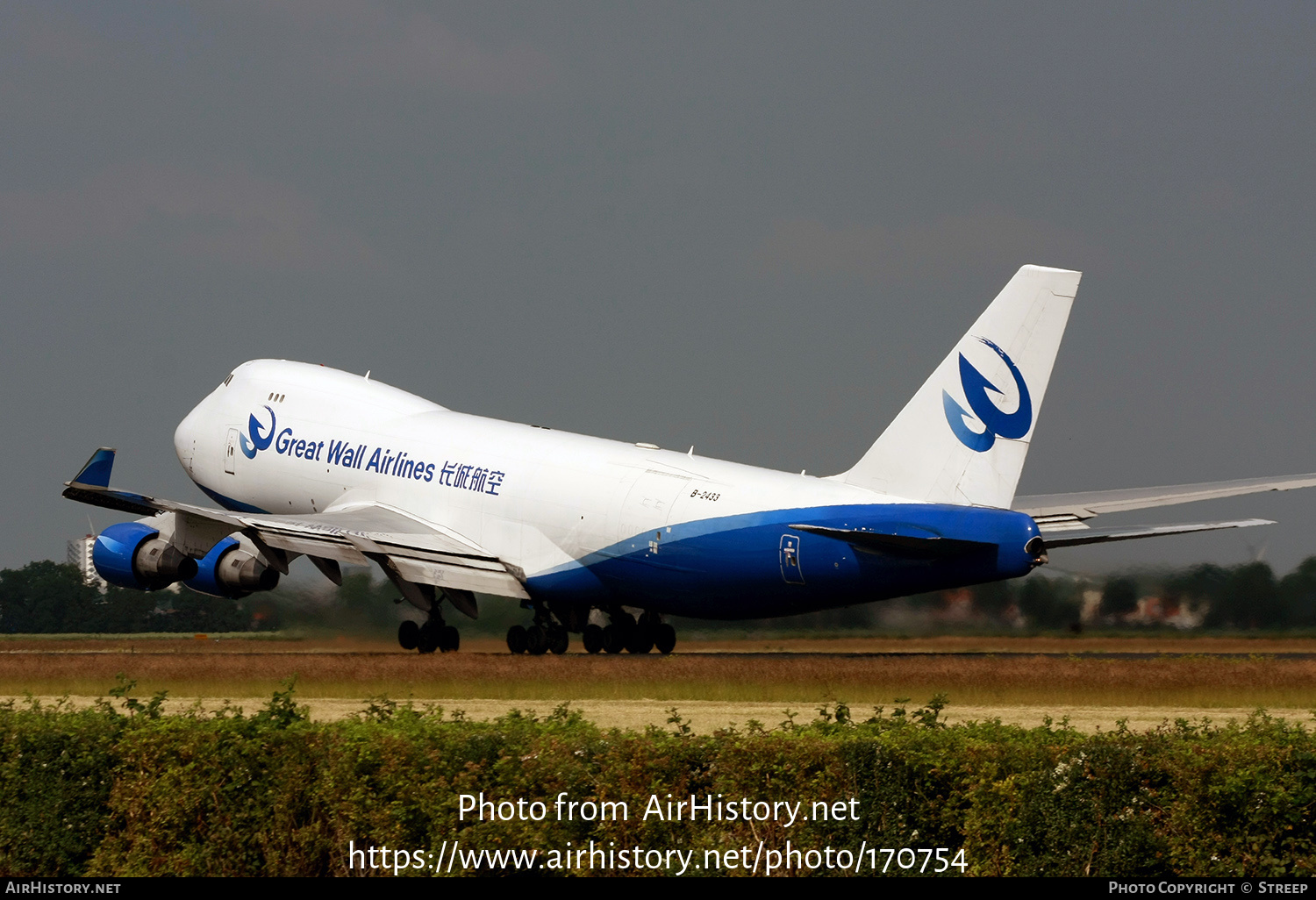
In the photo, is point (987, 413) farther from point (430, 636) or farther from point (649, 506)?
point (430, 636)

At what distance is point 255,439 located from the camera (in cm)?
4312

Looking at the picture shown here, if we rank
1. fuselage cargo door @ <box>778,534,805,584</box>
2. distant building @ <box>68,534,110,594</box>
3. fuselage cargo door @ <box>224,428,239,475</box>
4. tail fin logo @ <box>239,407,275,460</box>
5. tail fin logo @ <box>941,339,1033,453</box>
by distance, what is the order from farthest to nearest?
distant building @ <box>68,534,110,594</box> < fuselage cargo door @ <box>224,428,239,475</box> < tail fin logo @ <box>239,407,275,460</box> < fuselage cargo door @ <box>778,534,805,584</box> < tail fin logo @ <box>941,339,1033,453</box>

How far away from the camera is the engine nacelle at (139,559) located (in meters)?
38.9

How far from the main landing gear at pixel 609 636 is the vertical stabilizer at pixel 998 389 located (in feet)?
32.4

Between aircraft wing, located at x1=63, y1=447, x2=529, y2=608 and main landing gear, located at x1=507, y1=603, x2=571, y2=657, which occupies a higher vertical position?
aircraft wing, located at x1=63, y1=447, x2=529, y2=608

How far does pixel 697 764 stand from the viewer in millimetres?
12492

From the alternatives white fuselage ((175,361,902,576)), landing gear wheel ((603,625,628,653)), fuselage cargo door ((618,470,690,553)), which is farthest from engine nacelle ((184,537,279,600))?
fuselage cargo door ((618,470,690,553))

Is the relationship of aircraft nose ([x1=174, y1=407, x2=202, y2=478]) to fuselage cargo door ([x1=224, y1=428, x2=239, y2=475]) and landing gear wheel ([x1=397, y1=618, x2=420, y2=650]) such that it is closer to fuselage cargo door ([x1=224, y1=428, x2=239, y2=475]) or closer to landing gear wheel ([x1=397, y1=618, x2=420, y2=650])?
fuselage cargo door ([x1=224, y1=428, x2=239, y2=475])

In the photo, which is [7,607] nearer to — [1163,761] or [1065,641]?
[1065,641]

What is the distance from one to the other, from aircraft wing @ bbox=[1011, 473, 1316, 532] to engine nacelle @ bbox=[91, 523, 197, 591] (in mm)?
19377

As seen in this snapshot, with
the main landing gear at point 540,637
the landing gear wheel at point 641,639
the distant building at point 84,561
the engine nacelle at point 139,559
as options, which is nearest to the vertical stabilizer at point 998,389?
the landing gear wheel at point 641,639

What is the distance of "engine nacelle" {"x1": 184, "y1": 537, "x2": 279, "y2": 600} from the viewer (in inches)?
1569

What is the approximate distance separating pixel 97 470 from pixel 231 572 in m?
5.50

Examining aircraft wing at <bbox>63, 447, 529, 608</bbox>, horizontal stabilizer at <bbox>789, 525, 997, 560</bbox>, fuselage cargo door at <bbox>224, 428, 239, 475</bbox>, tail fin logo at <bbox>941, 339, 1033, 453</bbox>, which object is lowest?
aircraft wing at <bbox>63, 447, 529, 608</bbox>
